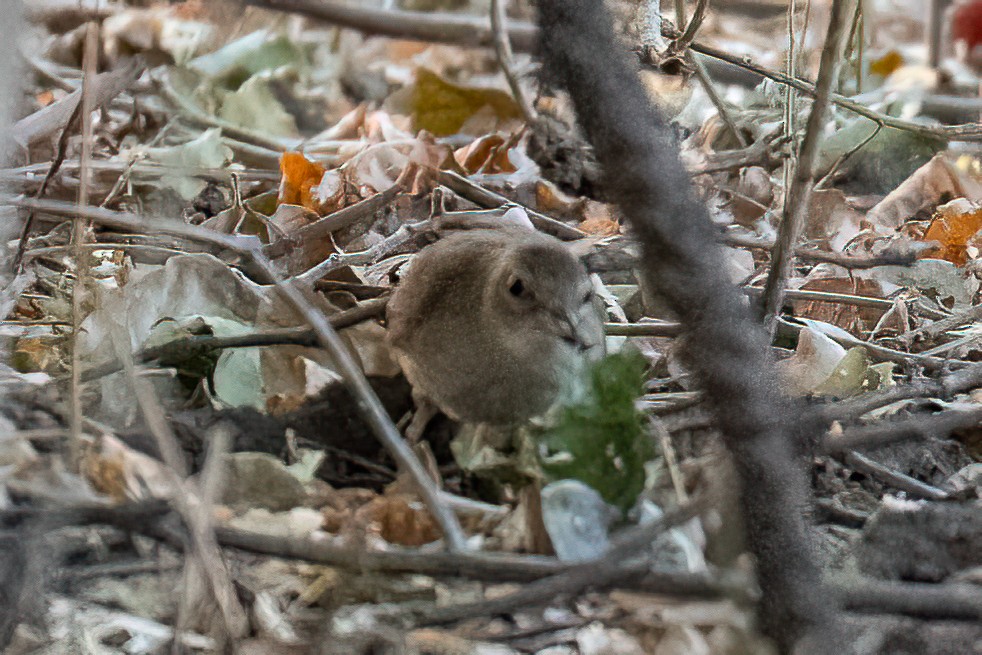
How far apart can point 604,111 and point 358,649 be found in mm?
829

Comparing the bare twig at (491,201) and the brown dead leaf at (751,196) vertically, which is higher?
the brown dead leaf at (751,196)

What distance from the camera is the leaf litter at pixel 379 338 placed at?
5.10ft

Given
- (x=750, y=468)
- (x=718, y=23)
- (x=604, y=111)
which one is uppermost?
(x=604, y=111)

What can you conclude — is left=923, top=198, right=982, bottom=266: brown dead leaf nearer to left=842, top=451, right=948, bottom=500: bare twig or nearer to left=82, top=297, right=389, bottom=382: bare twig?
left=842, top=451, right=948, bottom=500: bare twig

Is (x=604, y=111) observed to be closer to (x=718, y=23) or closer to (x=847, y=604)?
(x=847, y=604)

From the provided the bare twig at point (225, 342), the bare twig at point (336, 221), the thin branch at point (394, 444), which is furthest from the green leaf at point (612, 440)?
the bare twig at point (336, 221)

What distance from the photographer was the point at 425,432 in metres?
2.51

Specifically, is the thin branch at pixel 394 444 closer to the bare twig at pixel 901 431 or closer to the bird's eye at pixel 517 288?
the bare twig at pixel 901 431

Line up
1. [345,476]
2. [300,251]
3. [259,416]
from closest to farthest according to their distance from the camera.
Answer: [345,476] → [259,416] → [300,251]

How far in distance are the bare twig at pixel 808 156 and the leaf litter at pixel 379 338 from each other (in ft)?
0.81

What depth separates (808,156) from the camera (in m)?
1.59

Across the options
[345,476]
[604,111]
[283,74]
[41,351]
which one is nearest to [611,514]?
[345,476]

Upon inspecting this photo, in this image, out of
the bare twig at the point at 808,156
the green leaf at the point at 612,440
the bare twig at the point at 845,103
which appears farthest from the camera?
the bare twig at the point at 845,103

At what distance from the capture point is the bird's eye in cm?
267
